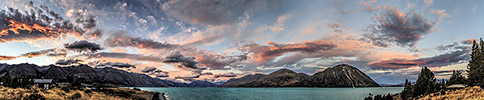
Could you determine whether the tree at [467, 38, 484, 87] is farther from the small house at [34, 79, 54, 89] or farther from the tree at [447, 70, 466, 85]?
the small house at [34, 79, 54, 89]

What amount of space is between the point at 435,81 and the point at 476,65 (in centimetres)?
2213

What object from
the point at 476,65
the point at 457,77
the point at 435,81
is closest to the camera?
the point at 435,81

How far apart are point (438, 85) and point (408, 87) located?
7.08 m

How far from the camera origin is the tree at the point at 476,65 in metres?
59.6

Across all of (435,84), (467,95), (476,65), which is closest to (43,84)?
(467,95)

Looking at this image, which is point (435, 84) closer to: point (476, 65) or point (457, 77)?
point (476, 65)

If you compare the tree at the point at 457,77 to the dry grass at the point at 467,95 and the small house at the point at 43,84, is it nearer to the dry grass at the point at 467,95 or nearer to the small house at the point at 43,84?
the dry grass at the point at 467,95

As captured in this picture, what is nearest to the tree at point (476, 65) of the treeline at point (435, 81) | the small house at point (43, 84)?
the treeline at point (435, 81)

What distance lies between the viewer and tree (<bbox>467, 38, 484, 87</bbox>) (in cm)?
5961

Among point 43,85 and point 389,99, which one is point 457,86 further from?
point 43,85

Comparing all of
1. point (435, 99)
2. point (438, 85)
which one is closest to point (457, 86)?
point (438, 85)

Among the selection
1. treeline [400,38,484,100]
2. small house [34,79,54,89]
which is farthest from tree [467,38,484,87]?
small house [34,79,54,89]

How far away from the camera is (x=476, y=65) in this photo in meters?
62.6

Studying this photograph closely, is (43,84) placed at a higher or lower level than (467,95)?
higher
